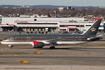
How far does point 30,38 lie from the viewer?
4341cm

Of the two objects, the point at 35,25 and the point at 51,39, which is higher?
the point at 51,39

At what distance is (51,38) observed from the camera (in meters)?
44.1

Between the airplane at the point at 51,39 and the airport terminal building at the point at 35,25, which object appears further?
the airport terminal building at the point at 35,25

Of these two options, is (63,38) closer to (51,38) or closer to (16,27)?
(51,38)

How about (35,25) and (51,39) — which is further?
(35,25)

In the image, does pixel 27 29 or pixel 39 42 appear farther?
pixel 27 29

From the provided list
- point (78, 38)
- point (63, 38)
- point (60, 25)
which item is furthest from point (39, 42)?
point (60, 25)

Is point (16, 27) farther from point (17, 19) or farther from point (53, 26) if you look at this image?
point (53, 26)

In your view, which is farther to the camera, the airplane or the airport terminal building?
the airport terminal building
